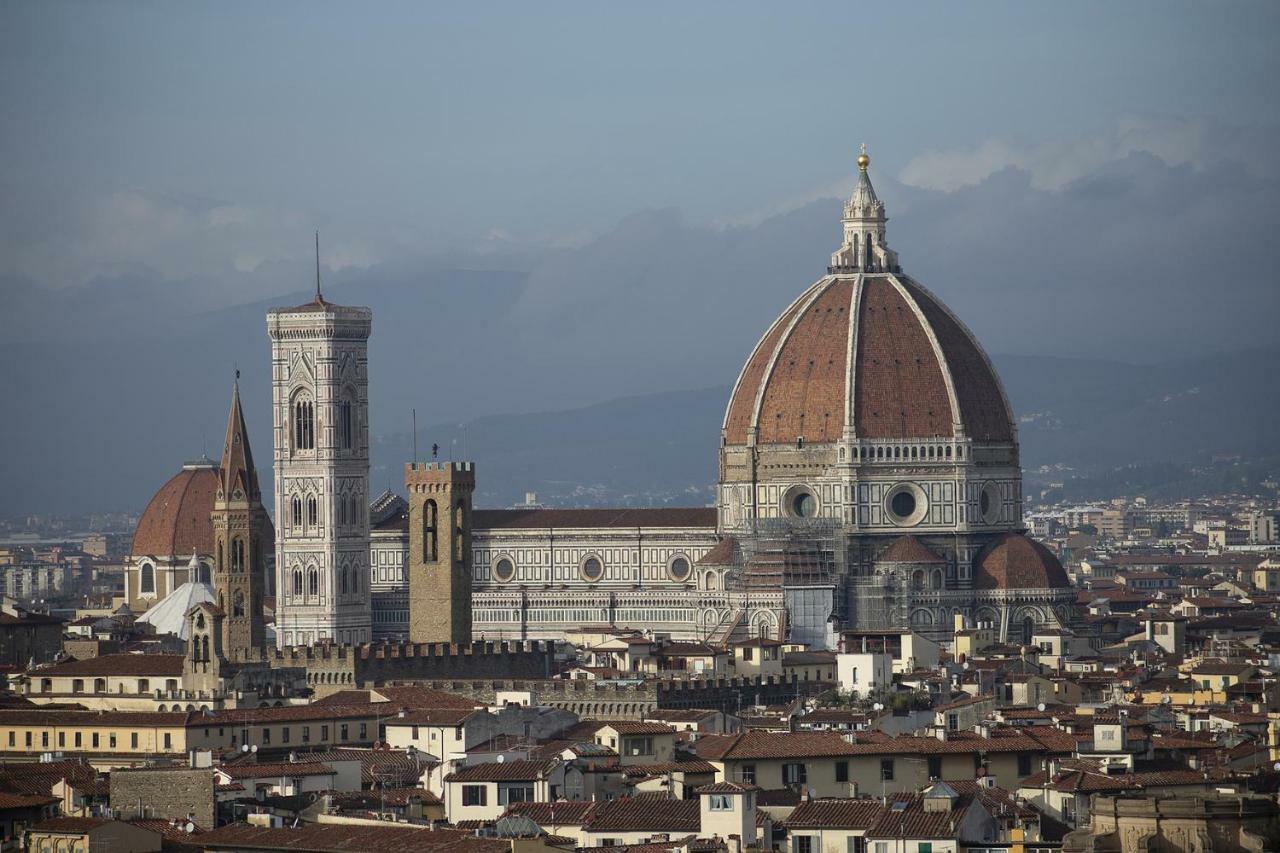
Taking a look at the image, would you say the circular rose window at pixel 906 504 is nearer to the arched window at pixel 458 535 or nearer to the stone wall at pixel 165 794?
the arched window at pixel 458 535

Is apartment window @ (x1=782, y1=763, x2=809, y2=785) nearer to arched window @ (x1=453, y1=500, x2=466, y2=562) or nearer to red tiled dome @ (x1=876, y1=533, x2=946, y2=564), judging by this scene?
arched window @ (x1=453, y1=500, x2=466, y2=562)

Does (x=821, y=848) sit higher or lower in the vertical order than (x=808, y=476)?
lower

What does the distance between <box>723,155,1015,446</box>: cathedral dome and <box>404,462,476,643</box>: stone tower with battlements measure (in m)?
18.1

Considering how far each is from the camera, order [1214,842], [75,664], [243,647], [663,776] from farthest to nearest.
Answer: [243,647]
[75,664]
[663,776]
[1214,842]

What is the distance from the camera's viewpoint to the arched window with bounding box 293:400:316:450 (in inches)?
5507

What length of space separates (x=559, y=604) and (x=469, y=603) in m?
21.5

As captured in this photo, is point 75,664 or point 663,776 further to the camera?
point 75,664

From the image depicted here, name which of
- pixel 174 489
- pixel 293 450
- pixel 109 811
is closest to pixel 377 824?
pixel 109 811

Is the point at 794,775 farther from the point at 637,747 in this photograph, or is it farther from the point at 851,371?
the point at 851,371

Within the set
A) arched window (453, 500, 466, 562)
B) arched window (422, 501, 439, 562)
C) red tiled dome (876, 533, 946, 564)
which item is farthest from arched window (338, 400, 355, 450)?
red tiled dome (876, 533, 946, 564)

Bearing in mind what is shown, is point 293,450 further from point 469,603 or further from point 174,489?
point 174,489

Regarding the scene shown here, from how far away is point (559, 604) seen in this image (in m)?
146

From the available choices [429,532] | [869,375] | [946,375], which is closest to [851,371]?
[869,375]

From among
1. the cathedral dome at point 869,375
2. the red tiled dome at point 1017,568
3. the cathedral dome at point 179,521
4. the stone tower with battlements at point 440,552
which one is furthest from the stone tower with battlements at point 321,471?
the cathedral dome at point 179,521
